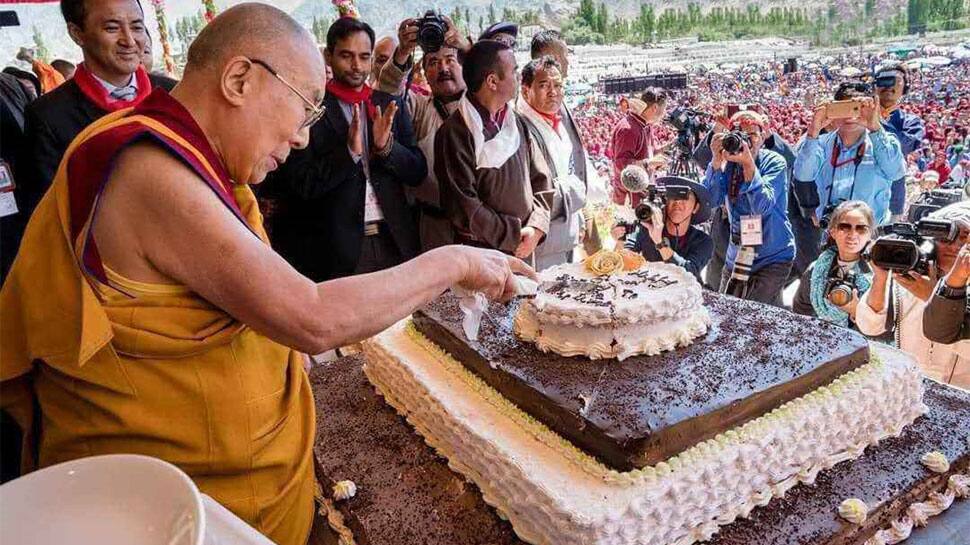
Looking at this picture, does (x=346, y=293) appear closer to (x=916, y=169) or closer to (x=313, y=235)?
(x=313, y=235)

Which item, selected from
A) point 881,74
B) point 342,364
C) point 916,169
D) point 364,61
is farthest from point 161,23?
point 916,169

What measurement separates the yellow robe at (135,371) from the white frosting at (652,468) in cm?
63

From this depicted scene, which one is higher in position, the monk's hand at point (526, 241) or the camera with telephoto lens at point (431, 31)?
the camera with telephoto lens at point (431, 31)

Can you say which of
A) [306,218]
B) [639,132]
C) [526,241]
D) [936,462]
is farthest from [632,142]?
[936,462]

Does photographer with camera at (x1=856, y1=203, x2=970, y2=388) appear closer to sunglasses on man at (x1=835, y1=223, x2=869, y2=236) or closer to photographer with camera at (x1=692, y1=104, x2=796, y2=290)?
sunglasses on man at (x1=835, y1=223, x2=869, y2=236)

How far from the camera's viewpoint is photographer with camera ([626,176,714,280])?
3.55 metres

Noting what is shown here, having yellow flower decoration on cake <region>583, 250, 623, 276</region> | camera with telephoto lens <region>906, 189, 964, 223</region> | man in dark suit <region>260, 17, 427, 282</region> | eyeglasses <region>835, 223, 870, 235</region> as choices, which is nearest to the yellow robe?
yellow flower decoration on cake <region>583, 250, 623, 276</region>

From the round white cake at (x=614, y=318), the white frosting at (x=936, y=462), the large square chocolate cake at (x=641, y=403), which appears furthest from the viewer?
the round white cake at (x=614, y=318)

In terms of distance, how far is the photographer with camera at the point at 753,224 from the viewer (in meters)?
3.69

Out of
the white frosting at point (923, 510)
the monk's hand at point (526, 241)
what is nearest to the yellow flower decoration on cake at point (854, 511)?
the white frosting at point (923, 510)

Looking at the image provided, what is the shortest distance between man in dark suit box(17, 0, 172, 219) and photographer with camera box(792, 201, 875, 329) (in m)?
3.22

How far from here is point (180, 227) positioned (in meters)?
1.11

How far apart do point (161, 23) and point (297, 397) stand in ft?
19.0

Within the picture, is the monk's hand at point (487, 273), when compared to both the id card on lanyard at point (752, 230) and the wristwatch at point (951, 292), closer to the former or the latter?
the wristwatch at point (951, 292)
